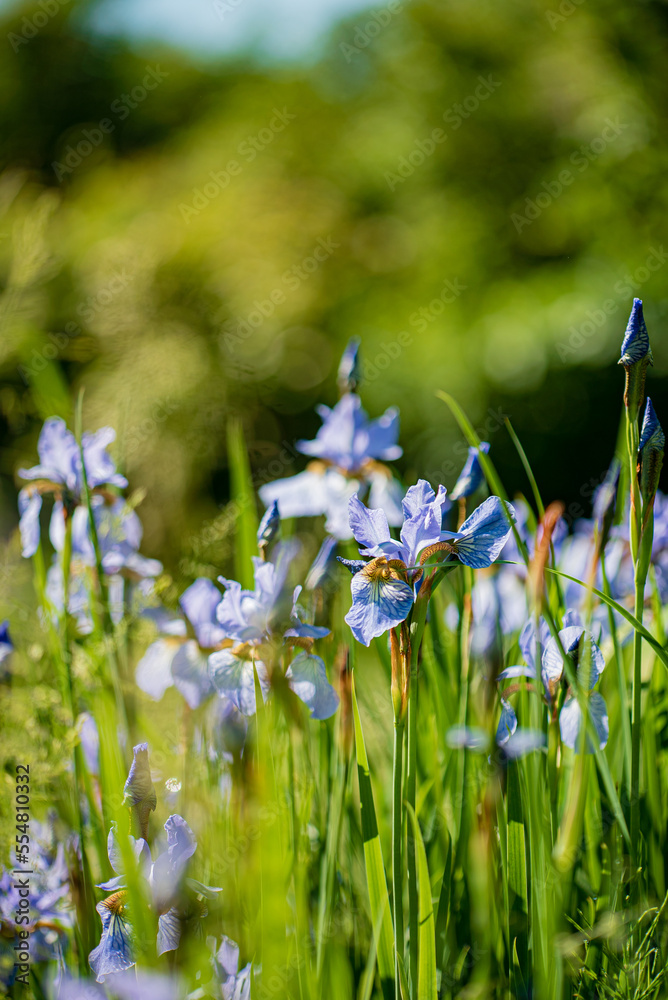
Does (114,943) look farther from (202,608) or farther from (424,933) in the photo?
(202,608)

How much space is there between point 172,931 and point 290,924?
0.53 ft

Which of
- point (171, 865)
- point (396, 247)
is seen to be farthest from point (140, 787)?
point (396, 247)

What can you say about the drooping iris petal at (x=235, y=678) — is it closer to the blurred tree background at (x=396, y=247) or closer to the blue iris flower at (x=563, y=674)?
the blue iris flower at (x=563, y=674)

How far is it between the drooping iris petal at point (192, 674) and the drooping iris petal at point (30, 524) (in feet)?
0.70

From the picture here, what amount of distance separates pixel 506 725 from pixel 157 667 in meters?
0.49

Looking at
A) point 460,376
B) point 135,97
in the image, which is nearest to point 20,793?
point 460,376

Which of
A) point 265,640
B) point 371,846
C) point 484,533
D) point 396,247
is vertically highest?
point 484,533

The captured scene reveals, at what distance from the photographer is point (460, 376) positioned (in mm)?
3000

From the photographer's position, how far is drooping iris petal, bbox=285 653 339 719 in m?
0.71

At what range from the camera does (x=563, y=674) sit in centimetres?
70

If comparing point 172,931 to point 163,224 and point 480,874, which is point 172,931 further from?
point 163,224

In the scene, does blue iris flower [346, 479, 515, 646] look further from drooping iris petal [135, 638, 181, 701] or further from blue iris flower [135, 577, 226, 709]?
drooping iris petal [135, 638, 181, 701]

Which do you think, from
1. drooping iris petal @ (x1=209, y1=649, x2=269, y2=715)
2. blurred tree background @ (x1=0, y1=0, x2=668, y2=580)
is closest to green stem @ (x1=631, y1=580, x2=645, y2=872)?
drooping iris petal @ (x1=209, y1=649, x2=269, y2=715)

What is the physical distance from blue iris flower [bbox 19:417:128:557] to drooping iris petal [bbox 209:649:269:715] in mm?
273
